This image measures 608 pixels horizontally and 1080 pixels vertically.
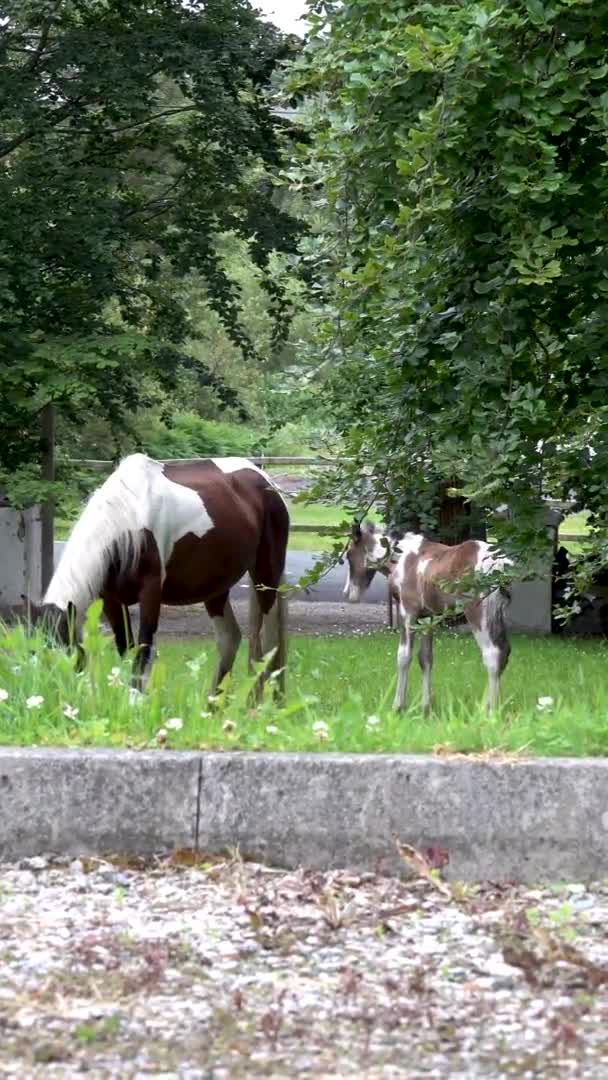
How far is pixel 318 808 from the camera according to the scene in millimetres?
5828

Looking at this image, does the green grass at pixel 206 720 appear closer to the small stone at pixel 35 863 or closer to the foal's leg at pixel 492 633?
the small stone at pixel 35 863

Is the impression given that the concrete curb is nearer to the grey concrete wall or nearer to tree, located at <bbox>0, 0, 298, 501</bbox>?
tree, located at <bbox>0, 0, 298, 501</bbox>

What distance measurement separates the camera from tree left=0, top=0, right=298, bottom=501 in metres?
17.1

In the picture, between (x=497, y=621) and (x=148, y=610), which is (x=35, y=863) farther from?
(x=497, y=621)

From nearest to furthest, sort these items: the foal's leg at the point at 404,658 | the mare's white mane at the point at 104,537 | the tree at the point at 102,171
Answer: the mare's white mane at the point at 104,537 < the foal's leg at the point at 404,658 < the tree at the point at 102,171

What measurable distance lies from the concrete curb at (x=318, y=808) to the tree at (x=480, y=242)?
2631 millimetres

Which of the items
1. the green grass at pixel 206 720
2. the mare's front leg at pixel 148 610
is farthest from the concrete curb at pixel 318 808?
the mare's front leg at pixel 148 610

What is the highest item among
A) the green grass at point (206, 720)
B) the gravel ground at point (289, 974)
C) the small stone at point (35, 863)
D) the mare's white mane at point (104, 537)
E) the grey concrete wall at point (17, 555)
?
the mare's white mane at point (104, 537)

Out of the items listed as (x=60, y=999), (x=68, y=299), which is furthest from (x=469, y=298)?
(x=68, y=299)

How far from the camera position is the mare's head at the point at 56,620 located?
902 cm

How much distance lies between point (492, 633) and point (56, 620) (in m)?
3.09

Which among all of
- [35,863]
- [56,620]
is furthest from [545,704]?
[56,620]

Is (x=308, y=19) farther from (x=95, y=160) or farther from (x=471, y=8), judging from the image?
(x=95, y=160)

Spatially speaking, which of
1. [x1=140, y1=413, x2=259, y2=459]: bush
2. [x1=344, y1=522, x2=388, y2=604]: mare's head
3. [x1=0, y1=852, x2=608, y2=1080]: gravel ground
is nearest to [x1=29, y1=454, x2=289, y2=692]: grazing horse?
[x1=0, y1=852, x2=608, y2=1080]: gravel ground
